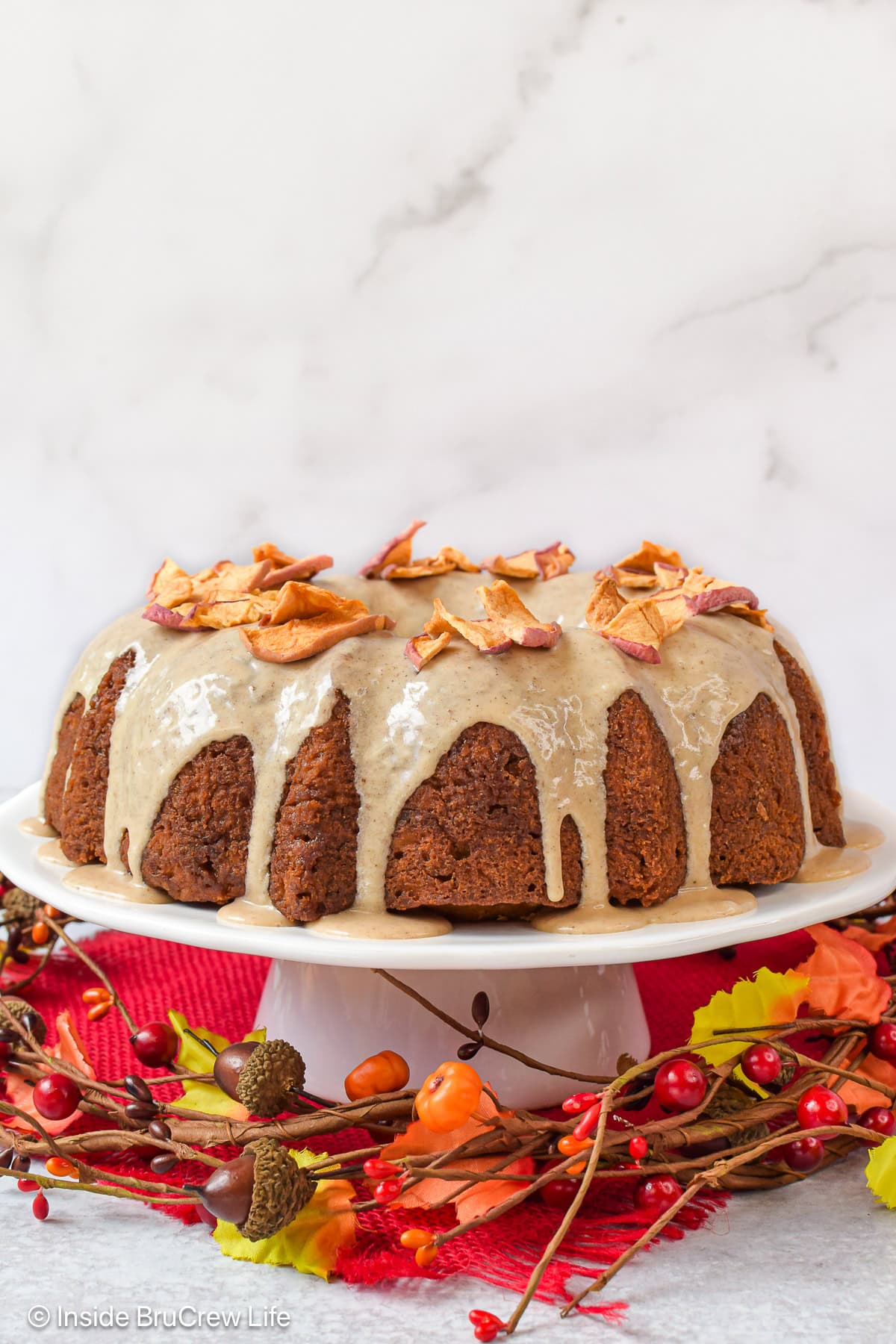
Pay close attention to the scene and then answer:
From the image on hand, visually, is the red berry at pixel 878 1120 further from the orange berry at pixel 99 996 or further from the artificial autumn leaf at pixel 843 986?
the orange berry at pixel 99 996

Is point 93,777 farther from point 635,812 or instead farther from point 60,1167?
point 635,812

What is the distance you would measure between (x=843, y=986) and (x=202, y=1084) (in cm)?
86

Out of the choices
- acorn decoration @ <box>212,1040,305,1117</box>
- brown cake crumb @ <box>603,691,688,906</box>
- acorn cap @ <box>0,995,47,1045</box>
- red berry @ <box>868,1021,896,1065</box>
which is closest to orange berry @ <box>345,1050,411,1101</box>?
acorn decoration @ <box>212,1040,305,1117</box>

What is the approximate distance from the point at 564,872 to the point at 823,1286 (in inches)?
22.6

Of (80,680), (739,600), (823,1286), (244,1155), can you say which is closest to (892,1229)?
(823,1286)

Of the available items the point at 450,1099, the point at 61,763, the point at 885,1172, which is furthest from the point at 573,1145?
the point at 61,763

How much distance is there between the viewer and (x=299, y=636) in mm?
1909

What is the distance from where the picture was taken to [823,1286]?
58.1 inches

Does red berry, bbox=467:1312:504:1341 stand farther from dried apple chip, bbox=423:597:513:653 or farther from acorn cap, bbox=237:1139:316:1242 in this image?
dried apple chip, bbox=423:597:513:653

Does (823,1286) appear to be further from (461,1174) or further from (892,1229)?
(461,1174)

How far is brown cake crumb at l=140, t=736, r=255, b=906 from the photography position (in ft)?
6.12

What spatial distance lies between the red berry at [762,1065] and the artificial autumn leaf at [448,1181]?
272 mm

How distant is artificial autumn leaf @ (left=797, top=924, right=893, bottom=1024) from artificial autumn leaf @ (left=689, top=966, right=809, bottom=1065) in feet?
0.35

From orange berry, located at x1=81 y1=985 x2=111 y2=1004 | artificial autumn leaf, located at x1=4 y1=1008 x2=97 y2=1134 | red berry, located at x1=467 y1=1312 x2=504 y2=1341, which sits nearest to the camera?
red berry, located at x1=467 y1=1312 x2=504 y2=1341
